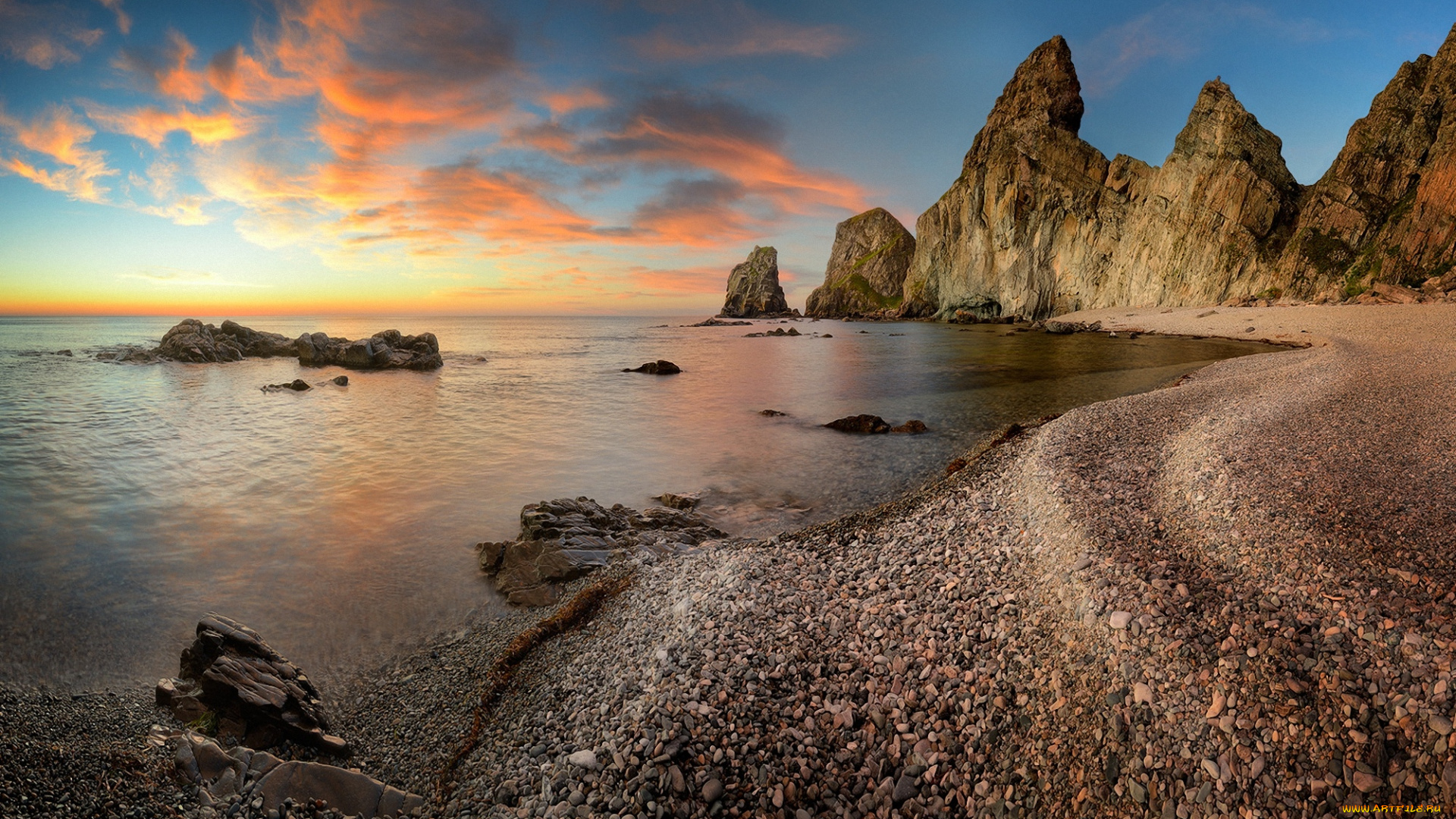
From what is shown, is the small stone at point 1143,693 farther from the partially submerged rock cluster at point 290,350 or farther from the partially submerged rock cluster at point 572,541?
the partially submerged rock cluster at point 290,350

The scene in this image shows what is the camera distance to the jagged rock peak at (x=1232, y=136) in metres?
66.8

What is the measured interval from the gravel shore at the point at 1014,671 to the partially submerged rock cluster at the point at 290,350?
40743mm

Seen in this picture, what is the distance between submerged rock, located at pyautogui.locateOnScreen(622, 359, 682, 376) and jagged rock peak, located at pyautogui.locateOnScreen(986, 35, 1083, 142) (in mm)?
87040

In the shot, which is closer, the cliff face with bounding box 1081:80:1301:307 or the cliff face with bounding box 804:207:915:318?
the cliff face with bounding box 1081:80:1301:307

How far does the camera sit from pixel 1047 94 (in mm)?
95188

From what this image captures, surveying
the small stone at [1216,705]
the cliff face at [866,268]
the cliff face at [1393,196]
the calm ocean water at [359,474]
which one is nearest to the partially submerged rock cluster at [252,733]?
the calm ocean water at [359,474]

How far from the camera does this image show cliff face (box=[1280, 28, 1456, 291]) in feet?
172

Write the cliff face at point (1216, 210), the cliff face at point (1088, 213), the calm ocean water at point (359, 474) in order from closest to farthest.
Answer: the calm ocean water at point (359, 474)
the cliff face at point (1216, 210)
the cliff face at point (1088, 213)

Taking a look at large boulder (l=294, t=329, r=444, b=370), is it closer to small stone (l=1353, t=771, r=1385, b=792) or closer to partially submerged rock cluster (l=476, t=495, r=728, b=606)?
partially submerged rock cluster (l=476, t=495, r=728, b=606)

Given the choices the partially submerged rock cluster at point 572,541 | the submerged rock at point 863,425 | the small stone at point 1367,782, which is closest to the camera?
the small stone at point 1367,782

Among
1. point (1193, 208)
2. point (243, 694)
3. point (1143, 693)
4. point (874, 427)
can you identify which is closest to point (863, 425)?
point (874, 427)

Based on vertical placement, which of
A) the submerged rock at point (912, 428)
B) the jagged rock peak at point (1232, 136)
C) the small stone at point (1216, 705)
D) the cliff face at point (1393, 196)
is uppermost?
the jagged rock peak at point (1232, 136)

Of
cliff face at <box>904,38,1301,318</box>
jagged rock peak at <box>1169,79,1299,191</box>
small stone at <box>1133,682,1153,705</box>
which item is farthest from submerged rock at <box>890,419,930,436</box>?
jagged rock peak at <box>1169,79,1299,191</box>

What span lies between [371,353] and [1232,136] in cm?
9463
